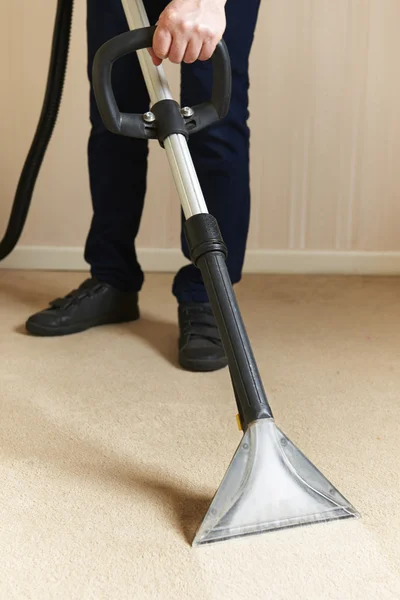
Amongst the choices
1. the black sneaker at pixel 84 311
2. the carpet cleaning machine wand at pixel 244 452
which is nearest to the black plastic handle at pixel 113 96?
the carpet cleaning machine wand at pixel 244 452

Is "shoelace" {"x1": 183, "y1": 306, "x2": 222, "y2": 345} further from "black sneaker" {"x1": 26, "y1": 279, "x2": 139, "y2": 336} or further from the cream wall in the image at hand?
the cream wall

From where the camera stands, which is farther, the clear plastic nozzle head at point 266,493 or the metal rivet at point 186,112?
the metal rivet at point 186,112

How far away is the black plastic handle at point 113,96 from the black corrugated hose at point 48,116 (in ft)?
2.11

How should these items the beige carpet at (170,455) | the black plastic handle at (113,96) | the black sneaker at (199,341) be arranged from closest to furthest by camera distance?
1. the beige carpet at (170,455)
2. the black plastic handle at (113,96)
3. the black sneaker at (199,341)

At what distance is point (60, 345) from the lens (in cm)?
137

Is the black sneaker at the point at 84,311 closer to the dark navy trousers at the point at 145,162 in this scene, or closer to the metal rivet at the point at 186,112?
the dark navy trousers at the point at 145,162

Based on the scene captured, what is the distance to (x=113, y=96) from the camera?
866 millimetres

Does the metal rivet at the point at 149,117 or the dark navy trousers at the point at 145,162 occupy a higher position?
the metal rivet at the point at 149,117

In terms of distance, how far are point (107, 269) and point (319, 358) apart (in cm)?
47

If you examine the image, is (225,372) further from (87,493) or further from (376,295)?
(376,295)

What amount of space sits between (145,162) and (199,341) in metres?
0.42

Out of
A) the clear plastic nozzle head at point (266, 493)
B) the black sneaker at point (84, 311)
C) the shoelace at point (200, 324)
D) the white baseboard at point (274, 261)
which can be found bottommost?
the white baseboard at point (274, 261)

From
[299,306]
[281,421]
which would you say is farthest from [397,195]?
[281,421]

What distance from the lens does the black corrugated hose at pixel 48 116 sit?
145 cm
